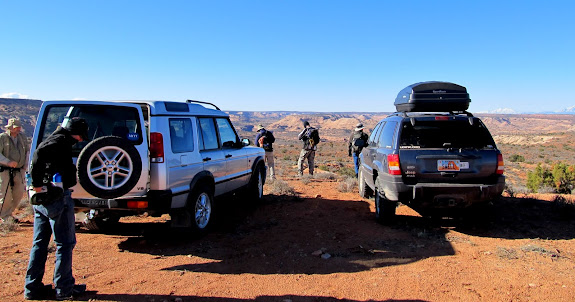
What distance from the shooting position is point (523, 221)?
6.85 m

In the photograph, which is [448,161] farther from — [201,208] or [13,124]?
[13,124]

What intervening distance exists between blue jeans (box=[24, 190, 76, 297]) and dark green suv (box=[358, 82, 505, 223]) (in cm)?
431

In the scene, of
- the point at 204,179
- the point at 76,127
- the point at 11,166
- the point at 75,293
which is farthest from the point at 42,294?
the point at 11,166

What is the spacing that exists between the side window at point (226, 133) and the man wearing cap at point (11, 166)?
326cm

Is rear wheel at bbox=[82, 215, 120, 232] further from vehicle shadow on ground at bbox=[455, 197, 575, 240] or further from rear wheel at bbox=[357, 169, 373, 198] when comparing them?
vehicle shadow on ground at bbox=[455, 197, 575, 240]

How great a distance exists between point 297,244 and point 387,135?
8.49ft

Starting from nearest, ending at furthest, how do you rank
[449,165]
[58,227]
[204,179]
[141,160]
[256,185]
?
[58,227]
[141,160]
[449,165]
[204,179]
[256,185]

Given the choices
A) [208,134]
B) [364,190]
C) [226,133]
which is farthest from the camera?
[364,190]

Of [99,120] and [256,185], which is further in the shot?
[256,185]

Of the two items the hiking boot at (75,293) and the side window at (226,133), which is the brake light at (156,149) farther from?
the side window at (226,133)

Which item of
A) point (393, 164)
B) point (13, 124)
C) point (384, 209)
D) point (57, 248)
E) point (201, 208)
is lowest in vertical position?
point (384, 209)

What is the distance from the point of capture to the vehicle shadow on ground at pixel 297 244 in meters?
4.71

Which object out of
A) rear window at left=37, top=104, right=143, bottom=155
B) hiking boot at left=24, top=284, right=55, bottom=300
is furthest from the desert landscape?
rear window at left=37, top=104, right=143, bottom=155

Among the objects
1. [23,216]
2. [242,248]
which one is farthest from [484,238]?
[23,216]
